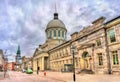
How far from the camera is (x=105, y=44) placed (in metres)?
29.8

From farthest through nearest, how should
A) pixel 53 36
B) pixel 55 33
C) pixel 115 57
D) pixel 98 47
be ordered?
pixel 55 33, pixel 53 36, pixel 98 47, pixel 115 57

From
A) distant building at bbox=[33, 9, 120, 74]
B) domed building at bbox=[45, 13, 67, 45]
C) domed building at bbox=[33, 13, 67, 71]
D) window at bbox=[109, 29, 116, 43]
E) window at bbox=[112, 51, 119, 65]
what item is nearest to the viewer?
window at bbox=[112, 51, 119, 65]

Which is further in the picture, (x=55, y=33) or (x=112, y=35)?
(x=55, y=33)

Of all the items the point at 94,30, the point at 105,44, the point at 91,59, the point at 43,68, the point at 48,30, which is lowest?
the point at 43,68

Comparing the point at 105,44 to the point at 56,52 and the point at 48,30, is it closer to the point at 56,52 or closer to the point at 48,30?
the point at 56,52

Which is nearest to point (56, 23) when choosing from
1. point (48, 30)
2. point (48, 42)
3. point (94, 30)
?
point (48, 30)

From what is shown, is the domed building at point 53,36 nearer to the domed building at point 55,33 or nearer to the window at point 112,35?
the domed building at point 55,33

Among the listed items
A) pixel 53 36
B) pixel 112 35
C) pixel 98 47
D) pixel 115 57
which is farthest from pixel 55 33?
pixel 115 57

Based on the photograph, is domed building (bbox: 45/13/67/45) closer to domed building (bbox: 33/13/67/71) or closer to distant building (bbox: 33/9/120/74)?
domed building (bbox: 33/13/67/71)

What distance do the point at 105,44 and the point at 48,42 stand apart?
42835 mm

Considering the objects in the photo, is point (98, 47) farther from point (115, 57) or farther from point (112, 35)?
point (115, 57)

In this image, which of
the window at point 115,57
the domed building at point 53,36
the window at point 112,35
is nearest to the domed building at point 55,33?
the domed building at point 53,36

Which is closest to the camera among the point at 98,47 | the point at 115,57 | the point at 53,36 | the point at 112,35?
the point at 115,57

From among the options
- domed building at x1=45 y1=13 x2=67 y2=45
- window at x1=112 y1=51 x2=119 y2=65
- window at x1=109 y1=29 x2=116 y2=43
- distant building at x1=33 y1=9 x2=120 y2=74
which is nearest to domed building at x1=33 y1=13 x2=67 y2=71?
domed building at x1=45 y1=13 x2=67 y2=45
